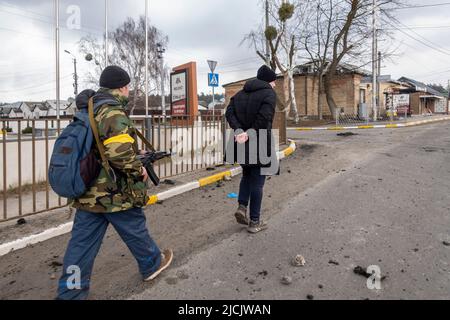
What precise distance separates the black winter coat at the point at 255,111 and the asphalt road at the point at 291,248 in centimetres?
99

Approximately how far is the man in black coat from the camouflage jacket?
4.77 feet

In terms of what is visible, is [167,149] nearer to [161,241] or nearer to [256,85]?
[161,241]

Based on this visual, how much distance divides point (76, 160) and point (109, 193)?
1.17ft

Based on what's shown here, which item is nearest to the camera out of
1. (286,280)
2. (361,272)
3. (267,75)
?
(286,280)

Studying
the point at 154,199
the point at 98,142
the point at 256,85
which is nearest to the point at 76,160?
the point at 98,142

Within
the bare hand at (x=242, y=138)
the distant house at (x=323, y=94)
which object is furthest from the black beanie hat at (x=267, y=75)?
the distant house at (x=323, y=94)

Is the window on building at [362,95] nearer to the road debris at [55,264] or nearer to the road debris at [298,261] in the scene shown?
the road debris at [298,261]

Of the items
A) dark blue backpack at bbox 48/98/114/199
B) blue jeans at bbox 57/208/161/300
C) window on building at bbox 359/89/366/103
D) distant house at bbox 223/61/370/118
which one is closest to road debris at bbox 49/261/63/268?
blue jeans at bbox 57/208/161/300

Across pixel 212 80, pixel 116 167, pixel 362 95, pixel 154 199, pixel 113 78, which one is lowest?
pixel 154 199

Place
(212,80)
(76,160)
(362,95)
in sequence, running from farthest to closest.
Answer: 1. (362,95)
2. (212,80)
3. (76,160)

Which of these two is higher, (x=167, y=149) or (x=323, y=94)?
(x=323, y=94)

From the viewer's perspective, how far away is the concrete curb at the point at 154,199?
4.01 m

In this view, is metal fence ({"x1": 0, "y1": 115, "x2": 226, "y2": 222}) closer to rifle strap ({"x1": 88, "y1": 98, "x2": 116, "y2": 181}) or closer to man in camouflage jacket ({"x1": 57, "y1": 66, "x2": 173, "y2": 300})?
man in camouflage jacket ({"x1": 57, "y1": 66, "x2": 173, "y2": 300})

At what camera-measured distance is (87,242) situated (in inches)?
108
